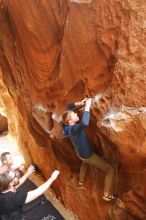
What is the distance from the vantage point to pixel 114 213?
5.15 meters

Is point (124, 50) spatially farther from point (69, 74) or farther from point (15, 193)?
point (15, 193)

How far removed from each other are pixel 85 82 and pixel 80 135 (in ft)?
2.46

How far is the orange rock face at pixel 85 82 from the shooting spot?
427 centimetres

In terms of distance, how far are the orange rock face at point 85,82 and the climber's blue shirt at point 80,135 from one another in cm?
21

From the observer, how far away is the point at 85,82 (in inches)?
197

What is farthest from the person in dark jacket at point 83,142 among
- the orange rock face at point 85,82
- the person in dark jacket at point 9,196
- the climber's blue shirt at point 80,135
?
the person in dark jacket at point 9,196

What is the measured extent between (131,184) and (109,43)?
1.78m

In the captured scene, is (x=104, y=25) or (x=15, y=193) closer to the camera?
(x=15, y=193)

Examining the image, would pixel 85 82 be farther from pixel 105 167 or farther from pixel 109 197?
pixel 109 197

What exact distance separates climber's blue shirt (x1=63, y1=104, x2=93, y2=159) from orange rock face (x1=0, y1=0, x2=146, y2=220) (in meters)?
0.21

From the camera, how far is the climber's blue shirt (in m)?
4.43

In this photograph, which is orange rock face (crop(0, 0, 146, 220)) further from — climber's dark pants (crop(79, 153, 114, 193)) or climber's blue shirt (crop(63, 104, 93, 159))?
climber's blue shirt (crop(63, 104, 93, 159))

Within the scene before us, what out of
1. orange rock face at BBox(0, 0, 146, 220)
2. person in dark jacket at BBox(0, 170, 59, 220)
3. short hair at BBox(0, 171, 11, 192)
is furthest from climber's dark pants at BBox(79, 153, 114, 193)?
short hair at BBox(0, 171, 11, 192)

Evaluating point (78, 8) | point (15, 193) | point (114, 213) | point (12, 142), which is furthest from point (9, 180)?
point (12, 142)
